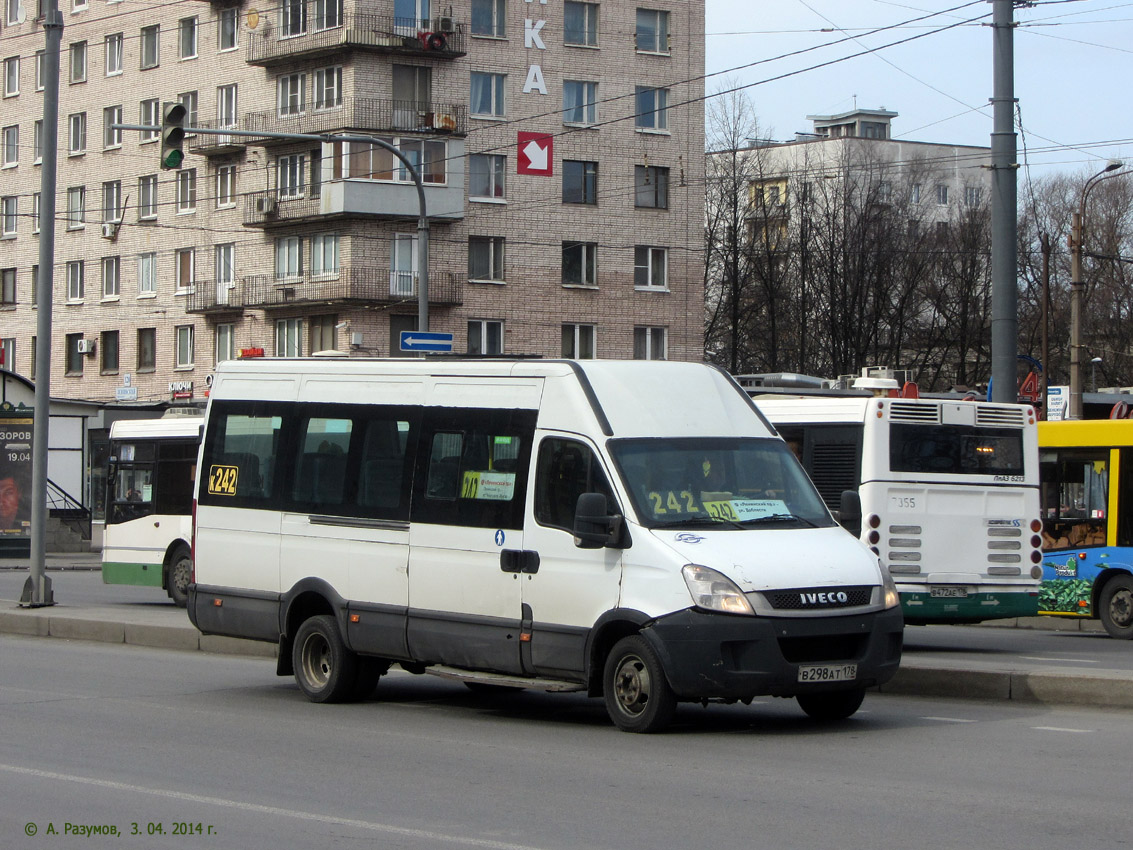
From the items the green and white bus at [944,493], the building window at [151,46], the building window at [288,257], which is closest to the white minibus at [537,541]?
the green and white bus at [944,493]

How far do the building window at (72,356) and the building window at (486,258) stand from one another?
17.6m

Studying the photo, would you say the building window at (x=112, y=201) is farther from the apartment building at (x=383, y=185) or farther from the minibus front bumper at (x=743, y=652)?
the minibus front bumper at (x=743, y=652)

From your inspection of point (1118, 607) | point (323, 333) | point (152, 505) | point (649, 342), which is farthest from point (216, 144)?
point (1118, 607)

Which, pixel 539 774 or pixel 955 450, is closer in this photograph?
pixel 539 774

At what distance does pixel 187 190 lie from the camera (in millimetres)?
58656

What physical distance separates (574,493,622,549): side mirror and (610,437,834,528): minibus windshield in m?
0.20

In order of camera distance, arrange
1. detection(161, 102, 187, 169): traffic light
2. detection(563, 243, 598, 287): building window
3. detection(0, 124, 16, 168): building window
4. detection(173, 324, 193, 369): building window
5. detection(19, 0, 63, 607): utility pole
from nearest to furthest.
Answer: detection(19, 0, 63, 607): utility pole, detection(161, 102, 187, 169): traffic light, detection(563, 243, 598, 287): building window, detection(173, 324, 193, 369): building window, detection(0, 124, 16, 168): building window

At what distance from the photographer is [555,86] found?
55.9 m

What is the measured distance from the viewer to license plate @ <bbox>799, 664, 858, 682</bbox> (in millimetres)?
10289

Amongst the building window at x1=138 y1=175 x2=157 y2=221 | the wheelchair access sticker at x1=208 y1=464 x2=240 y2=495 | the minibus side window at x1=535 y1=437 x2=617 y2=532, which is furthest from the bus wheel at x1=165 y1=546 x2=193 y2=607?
Result: the building window at x1=138 y1=175 x2=157 y2=221

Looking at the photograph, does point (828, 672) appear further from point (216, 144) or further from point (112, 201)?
point (112, 201)

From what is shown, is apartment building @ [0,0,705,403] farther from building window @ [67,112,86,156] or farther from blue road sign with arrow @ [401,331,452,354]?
blue road sign with arrow @ [401,331,452,354]

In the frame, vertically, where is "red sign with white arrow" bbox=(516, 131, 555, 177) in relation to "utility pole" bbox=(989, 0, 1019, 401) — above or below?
above

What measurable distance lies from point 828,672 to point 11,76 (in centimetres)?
6298
